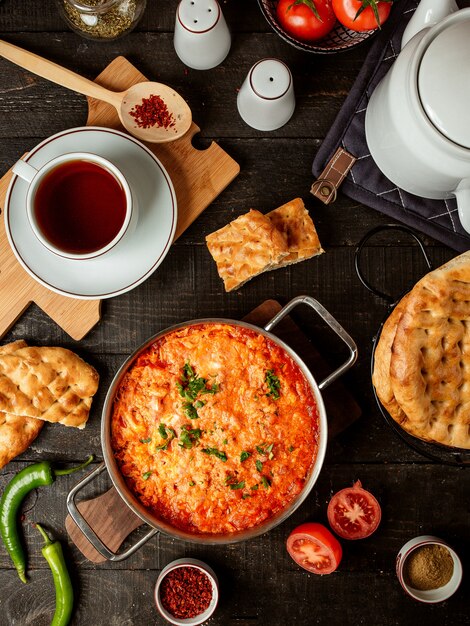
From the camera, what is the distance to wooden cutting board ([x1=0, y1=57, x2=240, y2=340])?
3.07m

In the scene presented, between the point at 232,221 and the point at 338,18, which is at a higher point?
the point at 338,18

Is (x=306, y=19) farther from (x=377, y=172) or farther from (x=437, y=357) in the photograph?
(x=437, y=357)

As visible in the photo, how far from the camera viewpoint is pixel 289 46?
315 centimetres

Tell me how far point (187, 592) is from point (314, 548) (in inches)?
27.3

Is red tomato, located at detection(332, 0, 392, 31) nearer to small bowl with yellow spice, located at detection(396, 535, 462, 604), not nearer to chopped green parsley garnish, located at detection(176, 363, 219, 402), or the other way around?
chopped green parsley garnish, located at detection(176, 363, 219, 402)

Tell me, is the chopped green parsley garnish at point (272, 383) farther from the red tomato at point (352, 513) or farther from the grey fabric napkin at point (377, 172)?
the grey fabric napkin at point (377, 172)

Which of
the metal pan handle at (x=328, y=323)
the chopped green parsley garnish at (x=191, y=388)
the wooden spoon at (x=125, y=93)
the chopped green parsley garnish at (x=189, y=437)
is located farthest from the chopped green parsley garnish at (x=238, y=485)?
the wooden spoon at (x=125, y=93)

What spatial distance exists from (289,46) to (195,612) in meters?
2.95

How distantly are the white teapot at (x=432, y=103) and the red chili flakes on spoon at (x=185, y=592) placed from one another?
2196 millimetres

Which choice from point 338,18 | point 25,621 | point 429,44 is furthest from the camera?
point 25,621

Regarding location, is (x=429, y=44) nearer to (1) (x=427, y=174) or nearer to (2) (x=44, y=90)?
(1) (x=427, y=174)

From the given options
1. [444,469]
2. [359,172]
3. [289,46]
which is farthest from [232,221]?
[444,469]

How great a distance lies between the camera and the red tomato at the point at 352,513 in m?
3.11

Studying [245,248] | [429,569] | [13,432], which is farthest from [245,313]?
[429,569]
